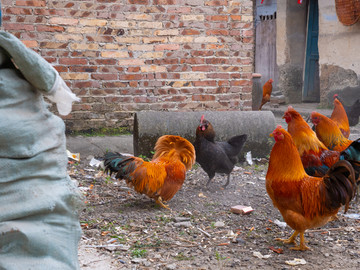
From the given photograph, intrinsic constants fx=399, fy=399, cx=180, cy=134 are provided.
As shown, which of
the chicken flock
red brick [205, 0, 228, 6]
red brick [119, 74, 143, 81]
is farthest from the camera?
red brick [205, 0, 228, 6]

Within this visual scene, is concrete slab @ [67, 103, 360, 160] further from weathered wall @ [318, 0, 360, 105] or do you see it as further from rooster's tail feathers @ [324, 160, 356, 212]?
weathered wall @ [318, 0, 360, 105]

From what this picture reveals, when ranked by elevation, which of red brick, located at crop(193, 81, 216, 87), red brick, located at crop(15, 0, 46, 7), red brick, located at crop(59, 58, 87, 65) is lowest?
red brick, located at crop(193, 81, 216, 87)

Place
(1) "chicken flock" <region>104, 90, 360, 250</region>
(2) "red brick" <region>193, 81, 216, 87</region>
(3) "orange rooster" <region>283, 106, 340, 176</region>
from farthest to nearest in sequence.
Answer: (2) "red brick" <region>193, 81, 216, 87</region> → (3) "orange rooster" <region>283, 106, 340, 176</region> → (1) "chicken flock" <region>104, 90, 360, 250</region>

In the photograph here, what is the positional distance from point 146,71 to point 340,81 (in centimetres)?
624

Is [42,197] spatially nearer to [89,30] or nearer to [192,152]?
[192,152]

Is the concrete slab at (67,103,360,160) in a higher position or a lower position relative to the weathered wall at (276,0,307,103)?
lower

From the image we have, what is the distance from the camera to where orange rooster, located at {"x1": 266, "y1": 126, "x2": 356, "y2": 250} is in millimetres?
2826

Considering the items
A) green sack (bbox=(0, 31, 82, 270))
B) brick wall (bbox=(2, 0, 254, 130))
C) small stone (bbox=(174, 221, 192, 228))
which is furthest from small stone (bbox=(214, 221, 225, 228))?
brick wall (bbox=(2, 0, 254, 130))

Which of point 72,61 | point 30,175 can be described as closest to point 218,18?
point 72,61

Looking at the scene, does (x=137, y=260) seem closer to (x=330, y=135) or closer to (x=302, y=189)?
(x=302, y=189)

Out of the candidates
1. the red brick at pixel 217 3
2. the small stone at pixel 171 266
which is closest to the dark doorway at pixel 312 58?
the red brick at pixel 217 3

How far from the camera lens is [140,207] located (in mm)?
3939

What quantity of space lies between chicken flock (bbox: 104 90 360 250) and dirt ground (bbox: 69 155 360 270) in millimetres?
201

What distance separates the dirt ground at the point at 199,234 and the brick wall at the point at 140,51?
5.82ft
